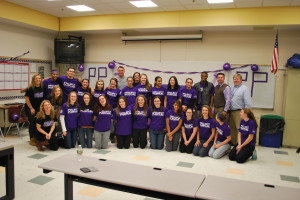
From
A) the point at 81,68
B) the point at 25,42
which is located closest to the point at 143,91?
the point at 81,68

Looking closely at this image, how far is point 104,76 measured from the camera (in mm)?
8133

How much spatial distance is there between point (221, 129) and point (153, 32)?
144 inches

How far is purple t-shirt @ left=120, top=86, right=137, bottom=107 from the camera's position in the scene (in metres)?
6.00

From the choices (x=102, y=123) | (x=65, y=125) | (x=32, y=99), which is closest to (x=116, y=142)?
(x=102, y=123)

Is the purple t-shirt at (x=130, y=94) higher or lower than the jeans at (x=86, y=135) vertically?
higher

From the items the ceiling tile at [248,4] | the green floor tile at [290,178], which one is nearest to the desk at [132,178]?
the green floor tile at [290,178]

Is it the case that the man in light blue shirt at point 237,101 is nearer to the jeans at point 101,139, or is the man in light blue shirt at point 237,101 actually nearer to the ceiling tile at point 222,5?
the ceiling tile at point 222,5

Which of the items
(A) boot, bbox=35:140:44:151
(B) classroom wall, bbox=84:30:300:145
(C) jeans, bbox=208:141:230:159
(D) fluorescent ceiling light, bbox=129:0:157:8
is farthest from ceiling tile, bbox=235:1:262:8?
(A) boot, bbox=35:140:44:151

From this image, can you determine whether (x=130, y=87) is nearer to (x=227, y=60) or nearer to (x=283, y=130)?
(x=227, y=60)

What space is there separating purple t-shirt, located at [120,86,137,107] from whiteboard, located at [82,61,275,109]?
174 cm

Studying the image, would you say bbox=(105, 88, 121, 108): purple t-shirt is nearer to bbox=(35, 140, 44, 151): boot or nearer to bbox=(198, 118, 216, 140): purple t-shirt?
bbox=(35, 140, 44, 151): boot

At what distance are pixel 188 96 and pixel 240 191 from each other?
12.4ft

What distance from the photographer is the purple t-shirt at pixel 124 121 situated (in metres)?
5.50

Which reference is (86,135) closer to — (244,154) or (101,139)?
(101,139)
